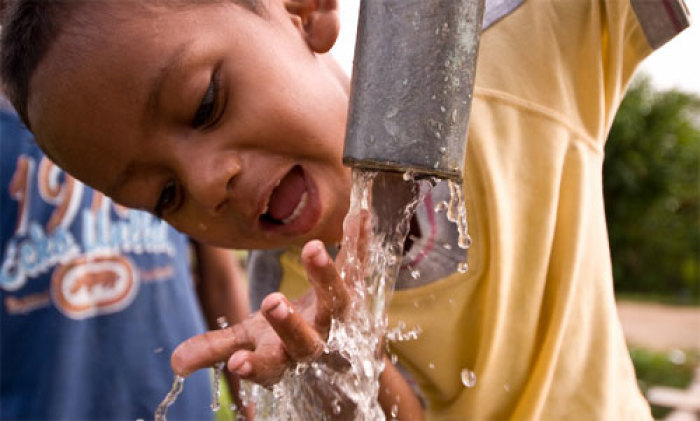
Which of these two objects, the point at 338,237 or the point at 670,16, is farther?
the point at 338,237

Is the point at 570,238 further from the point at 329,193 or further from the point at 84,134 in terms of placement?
the point at 84,134

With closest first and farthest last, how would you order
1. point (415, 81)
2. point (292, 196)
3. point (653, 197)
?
point (415, 81), point (292, 196), point (653, 197)

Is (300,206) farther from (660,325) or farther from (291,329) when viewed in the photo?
(660,325)

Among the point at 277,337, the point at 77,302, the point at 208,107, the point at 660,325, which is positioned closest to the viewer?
the point at 277,337

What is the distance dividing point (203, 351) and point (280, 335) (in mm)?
164

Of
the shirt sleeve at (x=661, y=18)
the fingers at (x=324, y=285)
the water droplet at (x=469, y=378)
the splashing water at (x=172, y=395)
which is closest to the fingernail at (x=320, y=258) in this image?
the fingers at (x=324, y=285)

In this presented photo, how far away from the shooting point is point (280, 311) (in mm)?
929

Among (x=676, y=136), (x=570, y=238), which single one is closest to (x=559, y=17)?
(x=570, y=238)

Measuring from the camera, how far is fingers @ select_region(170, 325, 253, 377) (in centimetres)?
106

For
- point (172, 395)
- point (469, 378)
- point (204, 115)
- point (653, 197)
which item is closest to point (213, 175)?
point (204, 115)

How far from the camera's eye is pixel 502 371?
137 cm

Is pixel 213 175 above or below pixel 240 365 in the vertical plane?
above

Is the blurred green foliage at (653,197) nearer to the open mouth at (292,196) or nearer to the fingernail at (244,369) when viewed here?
the open mouth at (292,196)

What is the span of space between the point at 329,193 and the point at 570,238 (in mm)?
486
